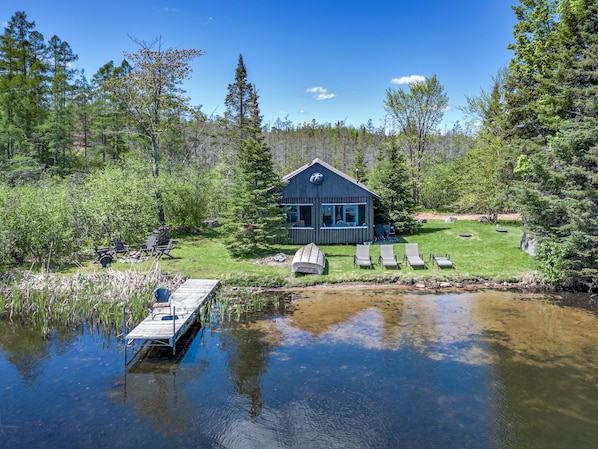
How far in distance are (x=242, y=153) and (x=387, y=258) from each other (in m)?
8.57

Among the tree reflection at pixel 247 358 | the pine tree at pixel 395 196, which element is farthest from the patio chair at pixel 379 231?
the tree reflection at pixel 247 358

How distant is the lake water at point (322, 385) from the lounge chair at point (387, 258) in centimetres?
423

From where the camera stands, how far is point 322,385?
8.73 meters

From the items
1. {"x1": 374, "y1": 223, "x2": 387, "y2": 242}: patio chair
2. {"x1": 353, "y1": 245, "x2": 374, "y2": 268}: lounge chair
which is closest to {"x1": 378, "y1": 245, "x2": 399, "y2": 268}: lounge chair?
{"x1": 353, "y1": 245, "x2": 374, "y2": 268}: lounge chair

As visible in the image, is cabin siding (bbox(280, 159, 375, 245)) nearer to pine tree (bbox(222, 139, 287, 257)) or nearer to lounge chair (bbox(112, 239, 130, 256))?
pine tree (bbox(222, 139, 287, 257))

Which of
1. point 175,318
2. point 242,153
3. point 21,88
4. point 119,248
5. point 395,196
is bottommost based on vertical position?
point 175,318

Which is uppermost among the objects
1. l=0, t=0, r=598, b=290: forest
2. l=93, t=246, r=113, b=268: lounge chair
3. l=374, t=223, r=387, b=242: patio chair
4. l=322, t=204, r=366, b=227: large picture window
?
l=0, t=0, r=598, b=290: forest

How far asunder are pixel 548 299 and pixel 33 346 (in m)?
16.9

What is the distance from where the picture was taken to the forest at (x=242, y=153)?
15.2 m

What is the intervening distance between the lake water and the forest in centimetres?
509

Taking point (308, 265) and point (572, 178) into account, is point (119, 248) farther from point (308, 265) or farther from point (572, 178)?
point (572, 178)

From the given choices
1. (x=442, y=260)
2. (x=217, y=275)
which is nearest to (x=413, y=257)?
(x=442, y=260)

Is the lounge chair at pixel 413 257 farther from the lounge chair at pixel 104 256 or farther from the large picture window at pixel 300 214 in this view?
the lounge chair at pixel 104 256

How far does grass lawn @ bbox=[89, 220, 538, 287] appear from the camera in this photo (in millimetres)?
15547
